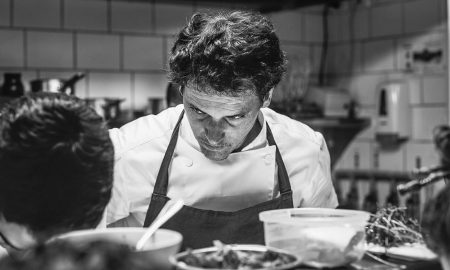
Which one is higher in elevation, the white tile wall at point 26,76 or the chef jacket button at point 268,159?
the white tile wall at point 26,76

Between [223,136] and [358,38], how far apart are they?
2888 mm

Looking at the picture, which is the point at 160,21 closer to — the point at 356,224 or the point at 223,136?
the point at 223,136

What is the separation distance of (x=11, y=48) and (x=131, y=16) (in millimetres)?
762

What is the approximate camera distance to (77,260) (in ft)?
1.87

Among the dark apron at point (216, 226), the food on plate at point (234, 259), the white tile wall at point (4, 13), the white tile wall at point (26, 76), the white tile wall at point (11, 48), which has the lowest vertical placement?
the dark apron at point (216, 226)

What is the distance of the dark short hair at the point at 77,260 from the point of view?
56 cm

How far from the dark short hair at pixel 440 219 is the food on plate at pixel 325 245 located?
0.16m

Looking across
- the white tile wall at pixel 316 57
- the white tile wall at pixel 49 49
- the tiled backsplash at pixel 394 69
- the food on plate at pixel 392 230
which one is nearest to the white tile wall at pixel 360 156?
the tiled backsplash at pixel 394 69

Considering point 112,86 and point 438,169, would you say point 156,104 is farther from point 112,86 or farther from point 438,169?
point 438,169

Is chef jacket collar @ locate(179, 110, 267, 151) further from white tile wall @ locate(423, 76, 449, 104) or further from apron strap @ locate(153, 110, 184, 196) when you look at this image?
white tile wall @ locate(423, 76, 449, 104)

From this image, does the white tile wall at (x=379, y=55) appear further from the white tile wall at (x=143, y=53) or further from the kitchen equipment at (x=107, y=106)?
the kitchen equipment at (x=107, y=106)

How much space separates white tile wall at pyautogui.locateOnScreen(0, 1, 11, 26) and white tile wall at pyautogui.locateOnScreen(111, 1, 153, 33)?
0.61m

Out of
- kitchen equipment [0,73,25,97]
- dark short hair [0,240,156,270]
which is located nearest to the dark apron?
dark short hair [0,240,156,270]

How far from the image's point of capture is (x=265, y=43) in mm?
1630
